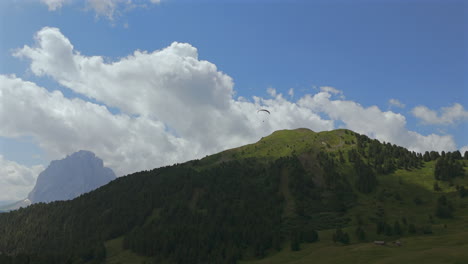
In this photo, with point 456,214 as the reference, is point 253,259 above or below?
below

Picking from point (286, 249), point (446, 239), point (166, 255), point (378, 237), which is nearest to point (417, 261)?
point (446, 239)

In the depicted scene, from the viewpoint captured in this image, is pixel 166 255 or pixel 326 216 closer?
pixel 166 255

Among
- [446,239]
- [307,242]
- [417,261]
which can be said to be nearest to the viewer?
[417,261]

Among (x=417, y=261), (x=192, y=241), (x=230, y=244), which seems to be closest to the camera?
(x=417, y=261)

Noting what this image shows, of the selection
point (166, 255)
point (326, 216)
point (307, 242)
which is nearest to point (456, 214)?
point (326, 216)

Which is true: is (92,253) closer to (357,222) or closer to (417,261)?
(357,222)

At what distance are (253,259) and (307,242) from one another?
26.1 metres

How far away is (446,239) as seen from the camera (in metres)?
100

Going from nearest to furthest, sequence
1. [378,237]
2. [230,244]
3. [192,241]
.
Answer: [378,237]
[230,244]
[192,241]

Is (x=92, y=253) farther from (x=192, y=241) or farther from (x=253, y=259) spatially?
(x=253, y=259)

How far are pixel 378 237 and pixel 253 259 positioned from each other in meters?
55.5

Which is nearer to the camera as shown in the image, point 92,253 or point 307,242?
point 307,242

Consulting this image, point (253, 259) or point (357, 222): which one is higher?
point (357, 222)

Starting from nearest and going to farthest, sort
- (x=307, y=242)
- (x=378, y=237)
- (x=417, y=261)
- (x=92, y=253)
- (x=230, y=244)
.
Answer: (x=417, y=261) → (x=378, y=237) → (x=307, y=242) → (x=230, y=244) → (x=92, y=253)
